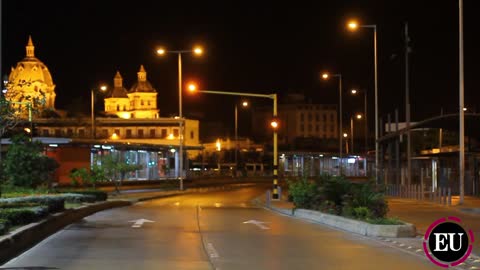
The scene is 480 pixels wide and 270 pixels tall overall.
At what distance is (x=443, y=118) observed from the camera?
4103 centimetres

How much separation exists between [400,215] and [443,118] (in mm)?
12465

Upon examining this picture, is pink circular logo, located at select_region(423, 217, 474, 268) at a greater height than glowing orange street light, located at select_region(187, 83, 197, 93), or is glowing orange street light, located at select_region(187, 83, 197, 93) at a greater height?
glowing orange street light, located at select_region(187, 83, 197, 93)

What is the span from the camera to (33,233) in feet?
62.9

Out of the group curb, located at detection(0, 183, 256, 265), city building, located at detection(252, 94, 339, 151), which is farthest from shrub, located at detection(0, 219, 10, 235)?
city building, located at detection(252, 94, 339, 151)

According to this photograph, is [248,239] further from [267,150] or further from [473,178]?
[267,150]

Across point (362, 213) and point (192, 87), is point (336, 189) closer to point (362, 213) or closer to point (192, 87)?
point (362, 213)

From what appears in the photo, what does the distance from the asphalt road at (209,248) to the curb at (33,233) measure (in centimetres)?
29

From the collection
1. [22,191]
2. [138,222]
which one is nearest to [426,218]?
[138,222]

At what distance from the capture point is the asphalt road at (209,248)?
1479cm

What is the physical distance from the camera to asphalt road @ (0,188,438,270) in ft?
48.5

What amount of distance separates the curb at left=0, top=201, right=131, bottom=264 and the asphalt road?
A: 286 millimetres

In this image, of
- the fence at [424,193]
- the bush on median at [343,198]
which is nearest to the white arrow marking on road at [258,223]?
the bush on median at [343,198]

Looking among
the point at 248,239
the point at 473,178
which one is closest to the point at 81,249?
the point at 248,239

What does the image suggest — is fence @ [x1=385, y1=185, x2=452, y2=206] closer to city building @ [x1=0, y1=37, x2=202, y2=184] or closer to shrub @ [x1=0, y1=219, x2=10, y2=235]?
city building @ [x1=0, y1=37, x2=202, y2=184]
